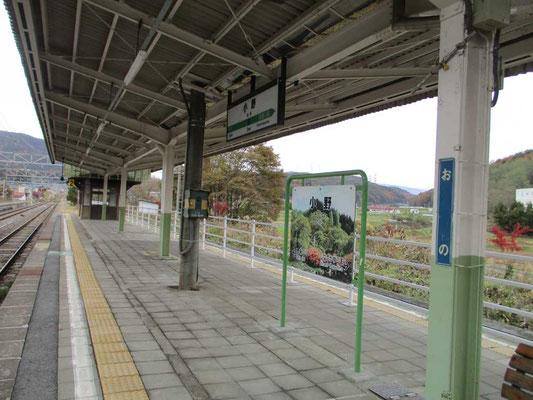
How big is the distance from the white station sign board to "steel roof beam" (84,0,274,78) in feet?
1.10

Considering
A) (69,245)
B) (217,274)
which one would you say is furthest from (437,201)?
(69,245)

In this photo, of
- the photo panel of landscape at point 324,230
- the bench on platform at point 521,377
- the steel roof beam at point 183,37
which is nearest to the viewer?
the bench on platform at point 521,377

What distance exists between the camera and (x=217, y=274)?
8.23 meters

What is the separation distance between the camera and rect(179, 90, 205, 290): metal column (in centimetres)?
679

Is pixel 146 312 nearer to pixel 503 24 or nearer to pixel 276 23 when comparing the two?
pixel 276 23

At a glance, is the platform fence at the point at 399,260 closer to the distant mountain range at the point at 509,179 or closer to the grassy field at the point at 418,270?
the grassy field at the point at 418,270

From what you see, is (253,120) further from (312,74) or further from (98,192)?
(98,192)

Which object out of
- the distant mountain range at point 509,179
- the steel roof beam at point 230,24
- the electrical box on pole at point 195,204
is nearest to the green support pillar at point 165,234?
the electrical box on pole at point 195,204

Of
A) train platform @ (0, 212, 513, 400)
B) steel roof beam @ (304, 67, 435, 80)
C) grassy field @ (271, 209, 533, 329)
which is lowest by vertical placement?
train platform @ (0, 212, 513, 400)

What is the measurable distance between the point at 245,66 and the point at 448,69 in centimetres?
303

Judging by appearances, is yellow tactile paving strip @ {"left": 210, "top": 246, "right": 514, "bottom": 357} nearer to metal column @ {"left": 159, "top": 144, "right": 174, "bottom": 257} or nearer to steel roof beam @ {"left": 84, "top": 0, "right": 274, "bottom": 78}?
metal column @ {"left": 159, "top": 144, "right": 174, "bottom": 257}

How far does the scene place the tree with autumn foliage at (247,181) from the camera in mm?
26594

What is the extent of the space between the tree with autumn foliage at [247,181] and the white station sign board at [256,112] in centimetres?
2012

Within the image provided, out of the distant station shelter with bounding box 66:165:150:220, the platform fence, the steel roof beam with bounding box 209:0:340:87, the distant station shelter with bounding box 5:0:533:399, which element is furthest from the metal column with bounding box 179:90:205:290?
the distant station shelter with bounding box 66:165:150:220
